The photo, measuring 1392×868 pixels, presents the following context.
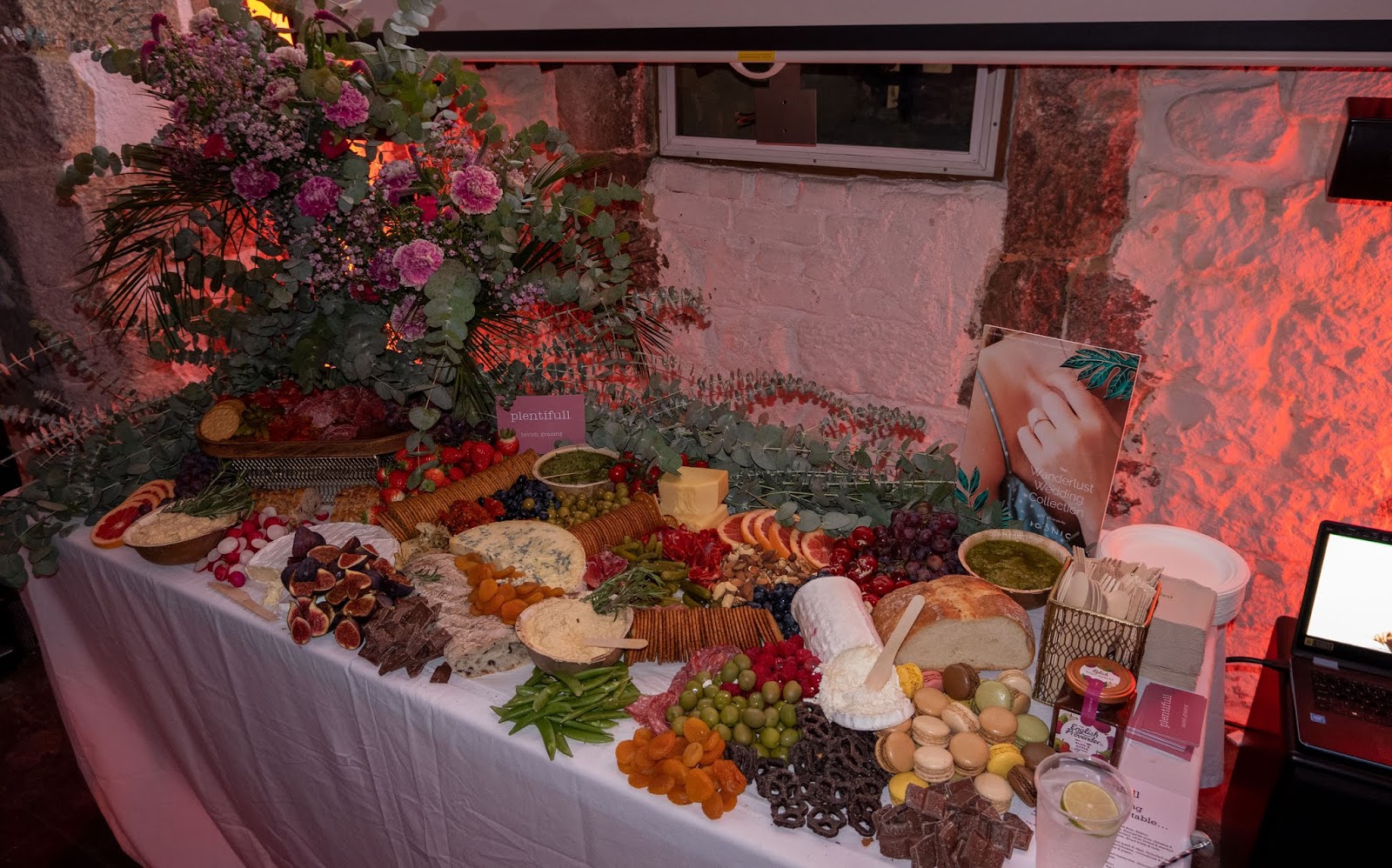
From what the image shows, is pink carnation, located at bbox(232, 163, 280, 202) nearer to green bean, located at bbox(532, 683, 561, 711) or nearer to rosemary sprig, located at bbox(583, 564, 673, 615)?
rosemary sprig, located at bbox(583, 564, 673, 615)

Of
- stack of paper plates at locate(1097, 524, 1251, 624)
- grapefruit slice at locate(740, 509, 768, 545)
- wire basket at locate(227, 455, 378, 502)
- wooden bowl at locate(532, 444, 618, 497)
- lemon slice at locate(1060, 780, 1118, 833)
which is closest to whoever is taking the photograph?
lemon slice at locate(1060, 780, 1118, 833)

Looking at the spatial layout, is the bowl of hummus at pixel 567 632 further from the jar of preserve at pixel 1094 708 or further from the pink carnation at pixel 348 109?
the pink carnation at pixel 348 109

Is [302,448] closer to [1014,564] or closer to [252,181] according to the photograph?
[252,181]

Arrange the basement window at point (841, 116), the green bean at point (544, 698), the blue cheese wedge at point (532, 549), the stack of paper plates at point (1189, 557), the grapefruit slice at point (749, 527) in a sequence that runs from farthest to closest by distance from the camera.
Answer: the basement window at point (841, 116) < the grapefruit slice at point (749, 527) < the blue cheese wedge at point (532, 549) < the stack of paper plates at point (1189, 557) < the green bean at point (544, 698)

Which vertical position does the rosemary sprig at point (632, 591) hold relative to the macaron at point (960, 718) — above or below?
above

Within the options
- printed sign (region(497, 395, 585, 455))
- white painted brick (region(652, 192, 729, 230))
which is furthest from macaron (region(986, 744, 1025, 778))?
white painted brick (region(652, 192, 729, 230))

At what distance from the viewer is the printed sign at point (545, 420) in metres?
2.08

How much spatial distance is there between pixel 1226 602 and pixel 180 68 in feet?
7.80

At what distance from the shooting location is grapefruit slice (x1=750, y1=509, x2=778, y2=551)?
5.90ft

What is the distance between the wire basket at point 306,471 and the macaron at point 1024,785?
5.09 feet

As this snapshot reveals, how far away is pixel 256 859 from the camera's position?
2178 millimetres

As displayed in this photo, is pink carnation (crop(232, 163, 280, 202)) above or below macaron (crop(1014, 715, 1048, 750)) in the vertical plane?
above

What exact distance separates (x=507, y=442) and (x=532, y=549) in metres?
0.41

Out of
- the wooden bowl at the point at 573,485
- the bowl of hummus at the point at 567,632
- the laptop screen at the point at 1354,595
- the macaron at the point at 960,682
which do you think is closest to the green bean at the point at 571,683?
the bowl of hummus at the point at 567,632
